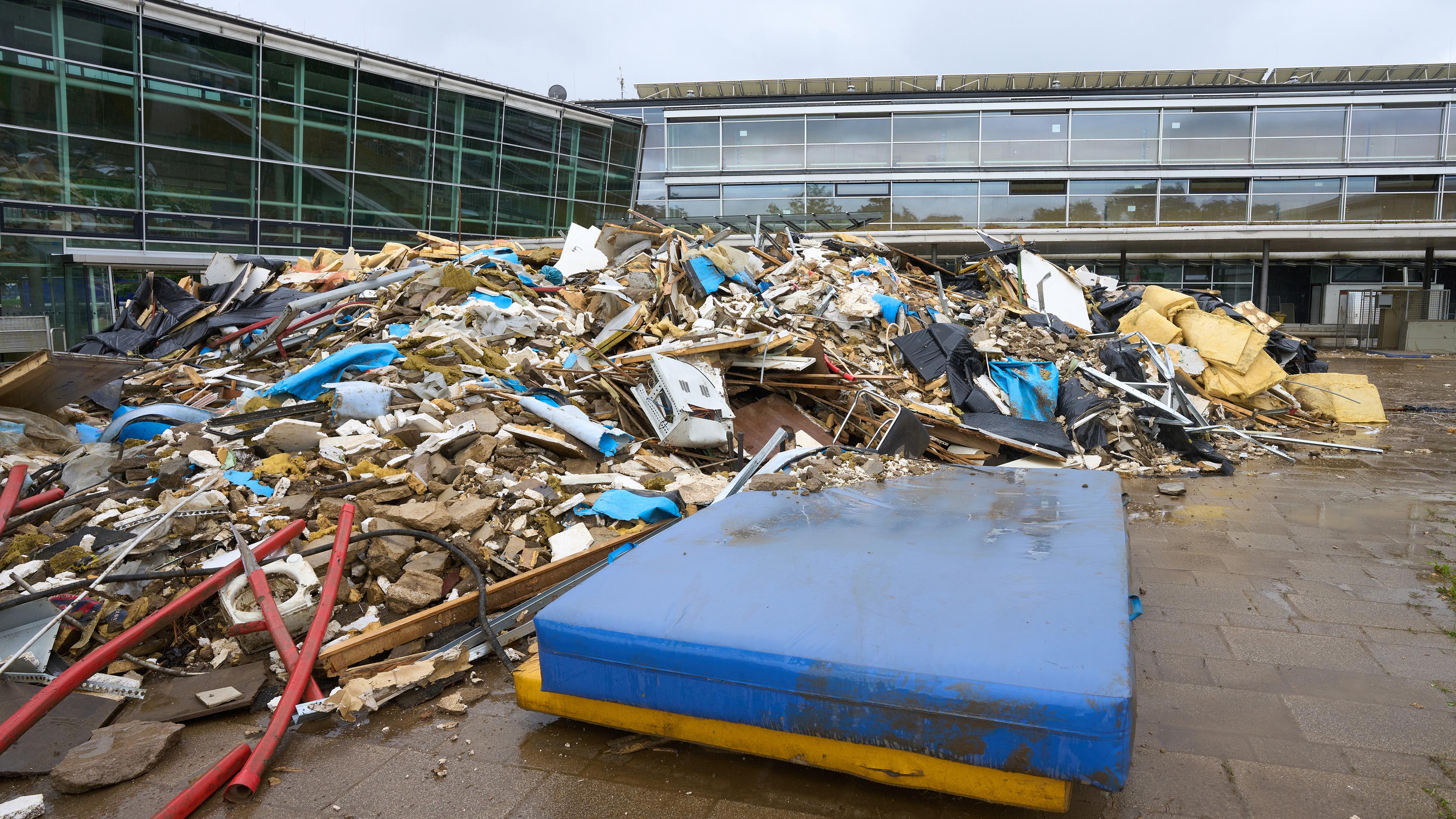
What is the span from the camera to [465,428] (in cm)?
561

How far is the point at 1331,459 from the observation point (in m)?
8.66

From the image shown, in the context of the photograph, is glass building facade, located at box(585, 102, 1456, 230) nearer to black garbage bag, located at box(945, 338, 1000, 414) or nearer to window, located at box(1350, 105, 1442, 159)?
window, located at box(1350, 105, 1442, 159)

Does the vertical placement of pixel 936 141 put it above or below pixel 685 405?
above

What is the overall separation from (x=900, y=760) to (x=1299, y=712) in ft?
6.39

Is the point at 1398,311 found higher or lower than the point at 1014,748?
higher

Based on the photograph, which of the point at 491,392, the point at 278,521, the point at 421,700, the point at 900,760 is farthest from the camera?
the point at 491,392

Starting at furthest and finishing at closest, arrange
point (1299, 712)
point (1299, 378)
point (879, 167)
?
point (879, 167), point (1299, 378), point (1299, 712)

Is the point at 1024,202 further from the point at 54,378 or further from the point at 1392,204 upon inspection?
the point at 54,378

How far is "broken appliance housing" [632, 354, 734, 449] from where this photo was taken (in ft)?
20.2

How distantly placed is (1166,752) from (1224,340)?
32.1 ft

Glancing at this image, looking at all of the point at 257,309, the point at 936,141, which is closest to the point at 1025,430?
the point at 257,309

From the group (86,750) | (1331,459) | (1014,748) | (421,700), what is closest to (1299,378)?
(1331,459)

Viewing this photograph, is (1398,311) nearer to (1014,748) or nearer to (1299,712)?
(1299,712)

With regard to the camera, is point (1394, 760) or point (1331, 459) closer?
point (1394, 760)
